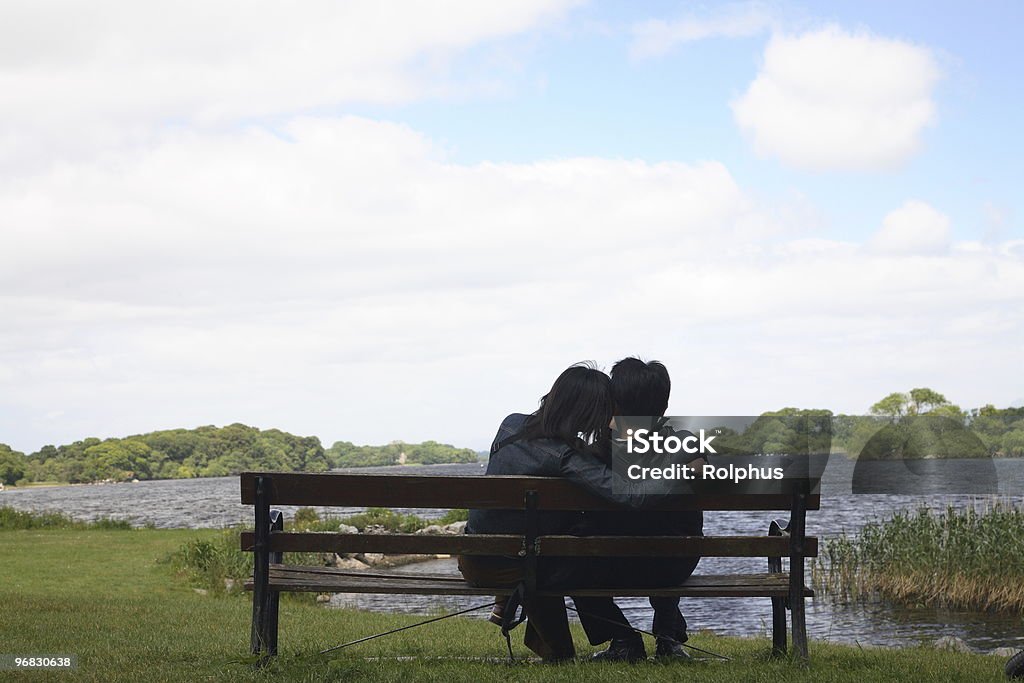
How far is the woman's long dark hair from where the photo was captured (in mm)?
5957

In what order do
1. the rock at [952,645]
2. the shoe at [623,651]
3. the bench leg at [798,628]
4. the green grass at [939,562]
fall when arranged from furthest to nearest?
the green grass at [939,562]
the rock at [952,645]
the shoe at [623,651]
the bench leg at [798,628]

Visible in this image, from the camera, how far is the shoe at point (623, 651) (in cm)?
631

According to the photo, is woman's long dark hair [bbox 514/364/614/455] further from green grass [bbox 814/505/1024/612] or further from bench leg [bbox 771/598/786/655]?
green grass [bbox 814/505/1024/612]

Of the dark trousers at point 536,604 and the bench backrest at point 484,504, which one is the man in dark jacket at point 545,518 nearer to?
the dark trousers at point 536,604

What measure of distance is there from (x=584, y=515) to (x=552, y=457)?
488 mm

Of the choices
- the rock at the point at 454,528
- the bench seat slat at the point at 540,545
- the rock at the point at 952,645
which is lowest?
the rock at the point at 454,528

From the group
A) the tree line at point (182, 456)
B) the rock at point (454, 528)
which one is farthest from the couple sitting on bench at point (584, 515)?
the tree line at point (182, 456)

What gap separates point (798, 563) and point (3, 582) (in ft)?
40.7

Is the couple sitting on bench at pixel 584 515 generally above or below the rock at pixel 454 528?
above

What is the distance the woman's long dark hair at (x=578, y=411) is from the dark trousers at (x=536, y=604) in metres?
0.78

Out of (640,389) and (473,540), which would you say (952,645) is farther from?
(473,540)

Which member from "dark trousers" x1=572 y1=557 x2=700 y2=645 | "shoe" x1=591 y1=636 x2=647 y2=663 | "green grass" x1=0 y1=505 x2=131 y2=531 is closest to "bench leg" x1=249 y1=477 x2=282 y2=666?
"dark trousers" x1=572 y1=557 x2=700 y2=645

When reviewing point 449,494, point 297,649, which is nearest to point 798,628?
point 449,494

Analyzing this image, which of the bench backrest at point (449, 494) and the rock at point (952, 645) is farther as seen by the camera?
the rock at point (952, 645)
